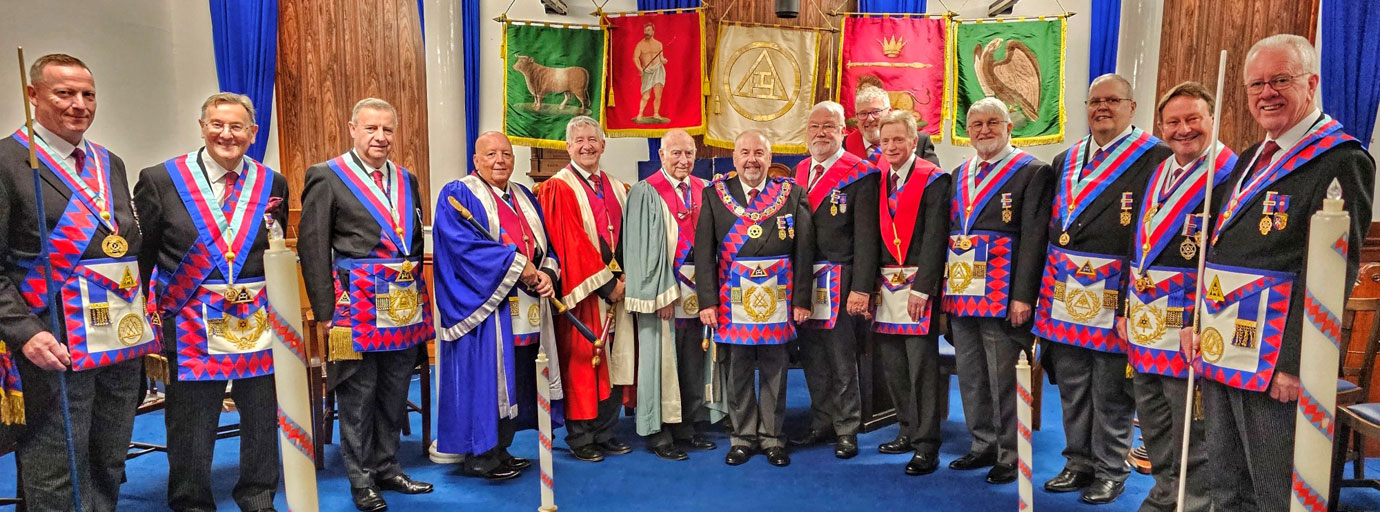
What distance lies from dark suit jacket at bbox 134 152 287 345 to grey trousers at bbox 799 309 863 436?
227 cm

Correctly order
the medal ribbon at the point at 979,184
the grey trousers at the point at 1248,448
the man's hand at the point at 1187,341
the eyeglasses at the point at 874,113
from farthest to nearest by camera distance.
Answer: the eyeglasses at the point at 874,113, the medal ribbon at the point at 979,184, the man's hand at the point at 1187,341, the grey trousers at the point at 1248,448

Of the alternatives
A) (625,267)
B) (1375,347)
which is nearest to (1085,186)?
(1375,347)

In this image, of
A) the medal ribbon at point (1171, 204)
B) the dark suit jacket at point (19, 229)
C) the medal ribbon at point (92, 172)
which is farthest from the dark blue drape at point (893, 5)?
the dark suit jacket at point (19, 229)

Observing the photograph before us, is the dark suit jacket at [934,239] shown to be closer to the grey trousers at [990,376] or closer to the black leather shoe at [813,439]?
the grey trousers at [990,376]

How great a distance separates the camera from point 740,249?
3.47 metres

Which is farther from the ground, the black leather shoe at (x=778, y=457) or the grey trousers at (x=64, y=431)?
the grey trousers at (x=64, y=431)

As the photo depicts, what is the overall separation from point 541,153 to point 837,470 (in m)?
3.74

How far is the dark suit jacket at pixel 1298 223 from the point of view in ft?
6.40

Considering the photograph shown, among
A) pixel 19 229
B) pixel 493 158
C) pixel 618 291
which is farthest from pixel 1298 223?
pixel 19 229

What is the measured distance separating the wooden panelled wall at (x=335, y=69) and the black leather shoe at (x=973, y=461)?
171 inches

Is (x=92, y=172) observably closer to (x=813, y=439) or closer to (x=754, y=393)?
(x=754, y=393)

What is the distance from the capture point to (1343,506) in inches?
119

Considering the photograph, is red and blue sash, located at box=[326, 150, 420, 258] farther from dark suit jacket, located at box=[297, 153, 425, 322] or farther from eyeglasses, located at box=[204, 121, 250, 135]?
eyeglasses, located at box=[204, 121, 250, 135]

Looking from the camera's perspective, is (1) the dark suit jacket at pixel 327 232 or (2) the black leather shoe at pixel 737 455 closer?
(1) the dark suit jacket at pixel 327 232
